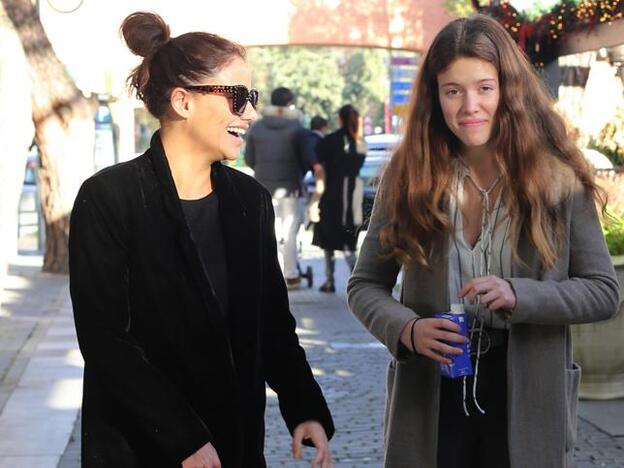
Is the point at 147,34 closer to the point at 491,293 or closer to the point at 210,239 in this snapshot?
the point at 210,239

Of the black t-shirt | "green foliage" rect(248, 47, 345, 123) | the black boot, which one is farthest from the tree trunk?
"green foliage" rect(248, 47, 345, 123)

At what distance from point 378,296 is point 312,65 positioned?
74924mm

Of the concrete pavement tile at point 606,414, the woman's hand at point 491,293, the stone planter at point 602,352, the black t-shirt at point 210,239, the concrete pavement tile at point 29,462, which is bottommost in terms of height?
the concrete pavement tile at point 29,462

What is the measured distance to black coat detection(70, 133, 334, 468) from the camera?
290cm

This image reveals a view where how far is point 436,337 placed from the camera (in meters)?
3.02

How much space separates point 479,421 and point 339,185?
10.5 m

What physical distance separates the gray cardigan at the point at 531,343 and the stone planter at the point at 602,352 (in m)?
4.28

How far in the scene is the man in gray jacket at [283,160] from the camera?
545 inches

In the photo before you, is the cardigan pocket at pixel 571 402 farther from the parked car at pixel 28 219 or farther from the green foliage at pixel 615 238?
the parked car at pixel 28 219

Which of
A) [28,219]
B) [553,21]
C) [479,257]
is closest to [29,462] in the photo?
[479,257]

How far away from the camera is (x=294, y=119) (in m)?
13.9

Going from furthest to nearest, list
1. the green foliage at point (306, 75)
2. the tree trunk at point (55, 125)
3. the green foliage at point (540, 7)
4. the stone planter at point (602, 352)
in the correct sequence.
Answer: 1. the green foliage at point (306, 75)
2. the tree trunk at point (55, 125)
3. the green foliage at point (540, 7)
4. the stone planter at point (602, 352)

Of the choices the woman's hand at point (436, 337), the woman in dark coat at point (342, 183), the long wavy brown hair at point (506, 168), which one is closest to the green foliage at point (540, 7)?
the woman in dark coat at point (342, 183)

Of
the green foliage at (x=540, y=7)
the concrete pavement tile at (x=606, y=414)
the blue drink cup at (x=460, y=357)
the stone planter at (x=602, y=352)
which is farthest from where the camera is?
the green foliage at (x=540, y=7)
